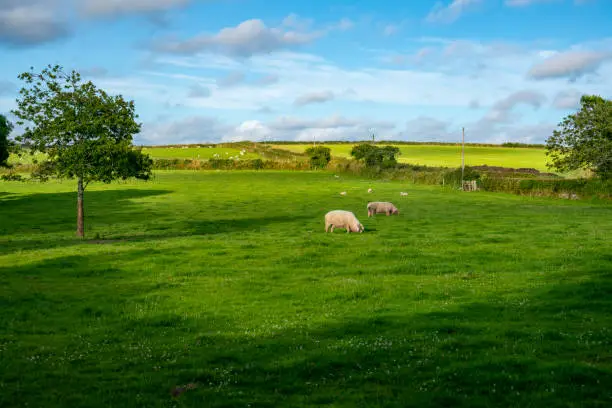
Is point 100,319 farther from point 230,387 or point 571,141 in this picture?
point 571,141

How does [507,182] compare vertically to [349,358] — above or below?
above

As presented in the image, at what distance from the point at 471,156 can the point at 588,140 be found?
106 metres

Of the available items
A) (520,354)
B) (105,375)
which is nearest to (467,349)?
(520,354)

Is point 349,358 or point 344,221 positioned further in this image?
point 344,221

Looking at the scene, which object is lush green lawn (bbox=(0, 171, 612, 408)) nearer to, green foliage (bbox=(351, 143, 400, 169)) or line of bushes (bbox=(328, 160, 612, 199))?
line of bushes (bbox=(328, 160, 612, 199))

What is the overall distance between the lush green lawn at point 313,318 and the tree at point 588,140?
61.5 feet

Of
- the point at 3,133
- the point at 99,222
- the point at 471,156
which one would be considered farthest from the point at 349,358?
the point at 471,156

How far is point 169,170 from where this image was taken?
149 metres

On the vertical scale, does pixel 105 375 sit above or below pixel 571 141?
below

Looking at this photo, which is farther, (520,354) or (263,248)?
(263,248)

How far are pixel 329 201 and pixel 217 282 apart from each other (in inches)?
1740

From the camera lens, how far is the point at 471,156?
162 metres

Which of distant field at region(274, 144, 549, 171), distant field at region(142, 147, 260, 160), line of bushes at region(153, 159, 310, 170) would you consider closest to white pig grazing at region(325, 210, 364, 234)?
distant field at region(274, 144, 549, 171)

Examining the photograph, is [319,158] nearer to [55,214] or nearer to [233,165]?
[233,165]
